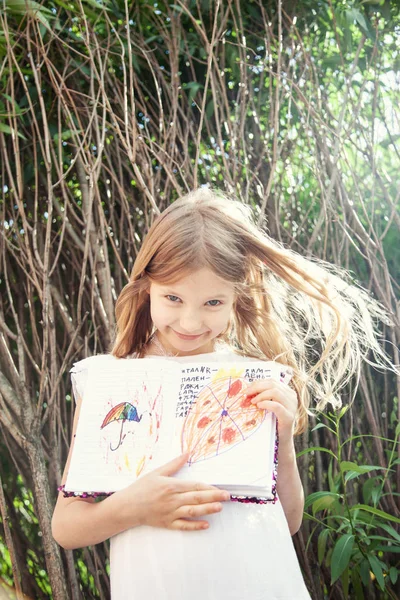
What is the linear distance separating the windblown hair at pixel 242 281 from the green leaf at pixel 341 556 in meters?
0.41

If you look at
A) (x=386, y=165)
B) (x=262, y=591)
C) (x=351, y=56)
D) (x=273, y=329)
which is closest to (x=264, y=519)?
(x=262, y=591)

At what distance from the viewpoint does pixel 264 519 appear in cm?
121

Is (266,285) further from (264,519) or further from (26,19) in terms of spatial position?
(26,19)

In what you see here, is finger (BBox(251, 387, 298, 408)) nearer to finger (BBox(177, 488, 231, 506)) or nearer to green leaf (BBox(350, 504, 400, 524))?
finger (BBox(177, 488, 231, 506))

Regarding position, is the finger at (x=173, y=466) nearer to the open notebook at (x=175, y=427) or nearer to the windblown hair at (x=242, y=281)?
the open notebook at (x=175, y=427)

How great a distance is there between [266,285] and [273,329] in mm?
103

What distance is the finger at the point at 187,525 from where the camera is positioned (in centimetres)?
111

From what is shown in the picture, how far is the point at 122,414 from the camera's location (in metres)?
1.21

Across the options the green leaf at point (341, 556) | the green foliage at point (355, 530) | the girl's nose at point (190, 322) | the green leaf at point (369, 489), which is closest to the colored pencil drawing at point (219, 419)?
the girl's nose at point (190, 322)

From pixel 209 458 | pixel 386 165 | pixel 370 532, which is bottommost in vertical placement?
pixel 370 532

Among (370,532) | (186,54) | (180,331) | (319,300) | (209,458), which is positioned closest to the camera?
(209,458)

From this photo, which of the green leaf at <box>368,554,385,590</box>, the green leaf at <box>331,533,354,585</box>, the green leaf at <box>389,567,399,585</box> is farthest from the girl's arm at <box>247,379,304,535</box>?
the green leaf at <box>389,567,399,585</box>

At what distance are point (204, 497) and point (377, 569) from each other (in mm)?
876

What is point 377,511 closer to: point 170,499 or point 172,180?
point 170,499
